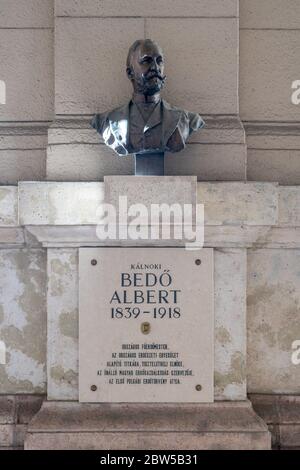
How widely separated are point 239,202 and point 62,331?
110 centimetres

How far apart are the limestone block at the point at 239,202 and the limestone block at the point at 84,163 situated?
18.2 inches

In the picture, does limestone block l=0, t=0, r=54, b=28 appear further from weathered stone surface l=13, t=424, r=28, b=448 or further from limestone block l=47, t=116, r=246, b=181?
weathered stone surface l=13, t=424, r=28, b=448

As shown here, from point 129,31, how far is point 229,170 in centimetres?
89

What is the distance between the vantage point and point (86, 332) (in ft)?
10.3

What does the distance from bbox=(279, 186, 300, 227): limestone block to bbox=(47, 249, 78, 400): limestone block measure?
1083 mm

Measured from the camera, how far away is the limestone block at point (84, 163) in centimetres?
321

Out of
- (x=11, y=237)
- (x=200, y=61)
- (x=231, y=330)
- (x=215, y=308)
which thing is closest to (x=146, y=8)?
(x=200, y=61)

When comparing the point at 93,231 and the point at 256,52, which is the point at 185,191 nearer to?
the point at 93,231

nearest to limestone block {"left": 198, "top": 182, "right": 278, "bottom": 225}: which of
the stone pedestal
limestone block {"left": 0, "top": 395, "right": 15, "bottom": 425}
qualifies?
the stone pedestal

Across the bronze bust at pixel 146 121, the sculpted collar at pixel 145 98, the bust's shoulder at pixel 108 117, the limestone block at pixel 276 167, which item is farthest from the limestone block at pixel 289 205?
the bust's shoulder at pixel 108 117

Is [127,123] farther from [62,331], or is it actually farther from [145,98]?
[62,331]

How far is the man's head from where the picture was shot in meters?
2.90

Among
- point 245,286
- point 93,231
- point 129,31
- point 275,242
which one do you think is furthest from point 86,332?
point 129,31

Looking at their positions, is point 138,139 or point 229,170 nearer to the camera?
point 138,139
